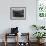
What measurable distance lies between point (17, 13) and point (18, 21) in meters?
0.38

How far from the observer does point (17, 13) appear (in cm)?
736

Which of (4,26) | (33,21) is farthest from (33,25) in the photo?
(4,26)

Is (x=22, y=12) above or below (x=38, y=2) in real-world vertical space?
below

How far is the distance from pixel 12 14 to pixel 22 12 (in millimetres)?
482

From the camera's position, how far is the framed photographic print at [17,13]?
7.31 metres

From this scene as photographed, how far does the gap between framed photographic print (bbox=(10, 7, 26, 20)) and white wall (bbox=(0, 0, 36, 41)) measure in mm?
142

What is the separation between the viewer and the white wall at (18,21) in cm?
731

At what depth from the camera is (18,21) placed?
7379 millimetres

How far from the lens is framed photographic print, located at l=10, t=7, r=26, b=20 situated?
731 cm

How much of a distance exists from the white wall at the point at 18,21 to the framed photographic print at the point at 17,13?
0.14 meters

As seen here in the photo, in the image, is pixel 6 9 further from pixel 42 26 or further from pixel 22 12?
pixel 42 26

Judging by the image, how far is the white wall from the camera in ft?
24.0

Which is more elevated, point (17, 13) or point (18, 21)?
point (17, 13)

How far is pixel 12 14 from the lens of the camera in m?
7.34
